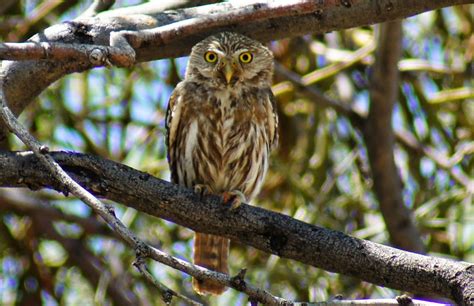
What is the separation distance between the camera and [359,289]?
17.4 feet

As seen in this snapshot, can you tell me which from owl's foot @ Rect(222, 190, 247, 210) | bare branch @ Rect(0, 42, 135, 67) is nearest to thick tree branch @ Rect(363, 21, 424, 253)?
owl's foot @ Rect(222, 190, 247, 210)

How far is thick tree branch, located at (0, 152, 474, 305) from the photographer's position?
317 centimetres

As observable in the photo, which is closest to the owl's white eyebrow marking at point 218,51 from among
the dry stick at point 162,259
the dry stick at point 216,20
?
the dry stick at point 216,20

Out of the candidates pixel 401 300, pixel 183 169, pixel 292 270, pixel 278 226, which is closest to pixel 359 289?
pixel 292 270

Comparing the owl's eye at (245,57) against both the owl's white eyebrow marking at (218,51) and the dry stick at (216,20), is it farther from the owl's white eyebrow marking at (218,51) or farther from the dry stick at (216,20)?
the dry stick at (216,20)

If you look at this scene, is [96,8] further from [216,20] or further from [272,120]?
[272,120]

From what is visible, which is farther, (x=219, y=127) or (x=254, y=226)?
(x=219, y=127)

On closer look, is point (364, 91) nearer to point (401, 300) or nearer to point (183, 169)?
point (183, 169)

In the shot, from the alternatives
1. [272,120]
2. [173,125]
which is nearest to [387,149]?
[272,120]

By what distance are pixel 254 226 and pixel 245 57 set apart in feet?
5.83

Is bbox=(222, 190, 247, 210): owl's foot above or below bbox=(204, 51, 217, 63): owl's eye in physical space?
below

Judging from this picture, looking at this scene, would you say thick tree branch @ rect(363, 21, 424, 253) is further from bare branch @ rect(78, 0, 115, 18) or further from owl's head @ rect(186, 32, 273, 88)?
bare branch @ rect(78, 0, 115, 18)

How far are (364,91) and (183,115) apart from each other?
1.91 metres

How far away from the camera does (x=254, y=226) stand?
3469 millimetres
